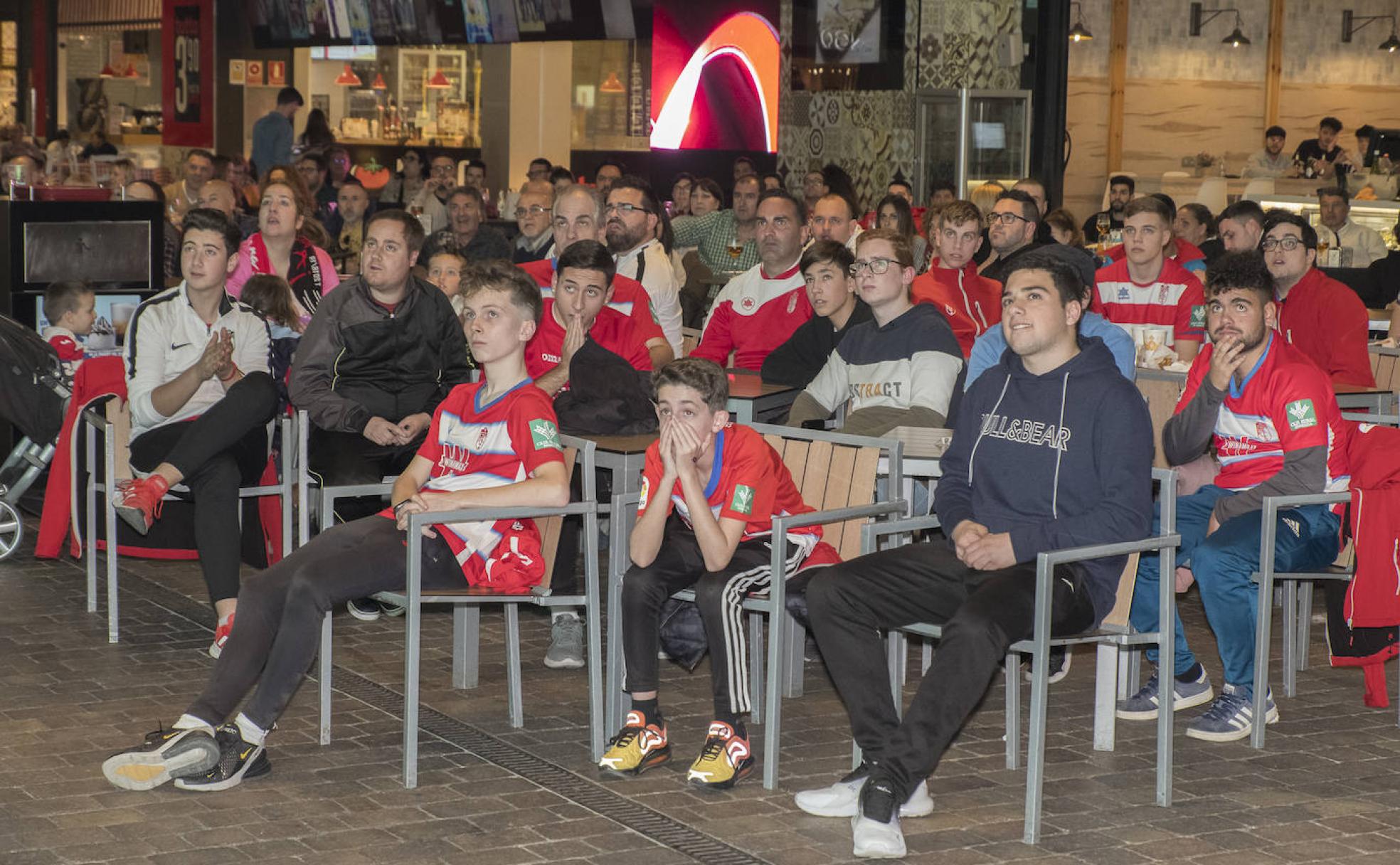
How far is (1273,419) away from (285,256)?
4.07m

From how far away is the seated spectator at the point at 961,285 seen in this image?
713 cm

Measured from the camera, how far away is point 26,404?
276 inches

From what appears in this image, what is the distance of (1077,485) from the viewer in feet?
14.1

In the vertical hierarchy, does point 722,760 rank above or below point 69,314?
below

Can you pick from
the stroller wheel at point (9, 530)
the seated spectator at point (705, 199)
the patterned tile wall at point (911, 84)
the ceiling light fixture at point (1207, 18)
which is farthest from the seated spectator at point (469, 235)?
the ceiling light fixture at point (1207, 18)

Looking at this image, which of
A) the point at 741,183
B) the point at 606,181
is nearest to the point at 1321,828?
the point at 741,183

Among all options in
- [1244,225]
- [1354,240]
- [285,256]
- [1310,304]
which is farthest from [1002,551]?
[1354,240]

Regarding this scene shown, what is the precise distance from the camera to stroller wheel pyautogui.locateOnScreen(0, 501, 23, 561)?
23.0 ft

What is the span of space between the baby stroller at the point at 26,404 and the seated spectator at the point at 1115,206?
7.45 m

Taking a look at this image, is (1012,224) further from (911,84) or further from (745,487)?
(911,84)

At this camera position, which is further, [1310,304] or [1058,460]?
[1310,304]

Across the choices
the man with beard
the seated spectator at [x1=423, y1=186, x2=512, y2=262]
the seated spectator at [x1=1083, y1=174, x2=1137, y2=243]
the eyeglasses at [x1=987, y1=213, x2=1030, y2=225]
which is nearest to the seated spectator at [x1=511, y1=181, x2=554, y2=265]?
the seated spectator at [x1=423, y1=186, x2=512, y2=262]

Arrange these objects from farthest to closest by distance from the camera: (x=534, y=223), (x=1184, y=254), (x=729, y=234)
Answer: (x=729, y=234) < (x=534, y=223) < (x=1184, y=254)

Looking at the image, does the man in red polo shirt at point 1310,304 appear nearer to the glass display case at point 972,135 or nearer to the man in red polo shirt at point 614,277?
the man in red polo shirt at point 614,277
